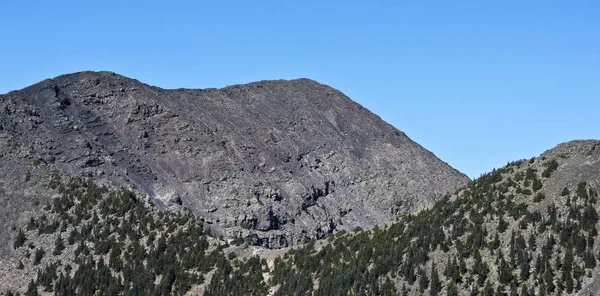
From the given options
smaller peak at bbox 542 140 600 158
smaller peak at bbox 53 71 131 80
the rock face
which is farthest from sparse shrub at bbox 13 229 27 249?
smaller peak at bbox 53 71 131 80

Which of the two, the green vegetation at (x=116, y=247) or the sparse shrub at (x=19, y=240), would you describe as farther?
the sparse shrub at (x=19, y=240)

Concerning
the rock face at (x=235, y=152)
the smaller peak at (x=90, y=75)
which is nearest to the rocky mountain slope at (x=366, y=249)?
the rock face at (x=235, y=152)

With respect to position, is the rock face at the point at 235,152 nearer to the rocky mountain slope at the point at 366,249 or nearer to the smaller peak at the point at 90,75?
the smaller peak at the point at 90,75

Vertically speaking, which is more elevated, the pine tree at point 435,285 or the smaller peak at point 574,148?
the smaller peak at point 574,148

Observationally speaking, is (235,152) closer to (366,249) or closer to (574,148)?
(366,249)

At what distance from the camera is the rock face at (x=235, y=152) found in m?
132

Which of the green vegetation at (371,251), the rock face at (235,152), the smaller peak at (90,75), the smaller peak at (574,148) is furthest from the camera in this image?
the smaller peak at (90,75)

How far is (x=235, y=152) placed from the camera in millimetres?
144250

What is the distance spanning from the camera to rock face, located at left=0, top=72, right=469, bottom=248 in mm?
132125

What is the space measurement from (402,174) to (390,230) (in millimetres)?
68119

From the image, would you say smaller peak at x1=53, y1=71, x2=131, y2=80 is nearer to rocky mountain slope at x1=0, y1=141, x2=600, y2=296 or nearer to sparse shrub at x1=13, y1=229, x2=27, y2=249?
rocky mountain slope at x1=0, y1=141, x2=600, y2=296

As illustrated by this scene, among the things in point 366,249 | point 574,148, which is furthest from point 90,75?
point 574,148

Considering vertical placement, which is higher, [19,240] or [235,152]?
[235,152]

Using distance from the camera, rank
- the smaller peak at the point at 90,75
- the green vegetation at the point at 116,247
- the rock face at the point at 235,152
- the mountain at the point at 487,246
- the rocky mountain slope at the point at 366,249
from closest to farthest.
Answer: the mountain at the point at 487,246
the rocky mountain slope at the point at 366,249
the green vegetation at the point at 116,247
the rock face at the point at 235,152
the smaller peak at the point at 90,75
